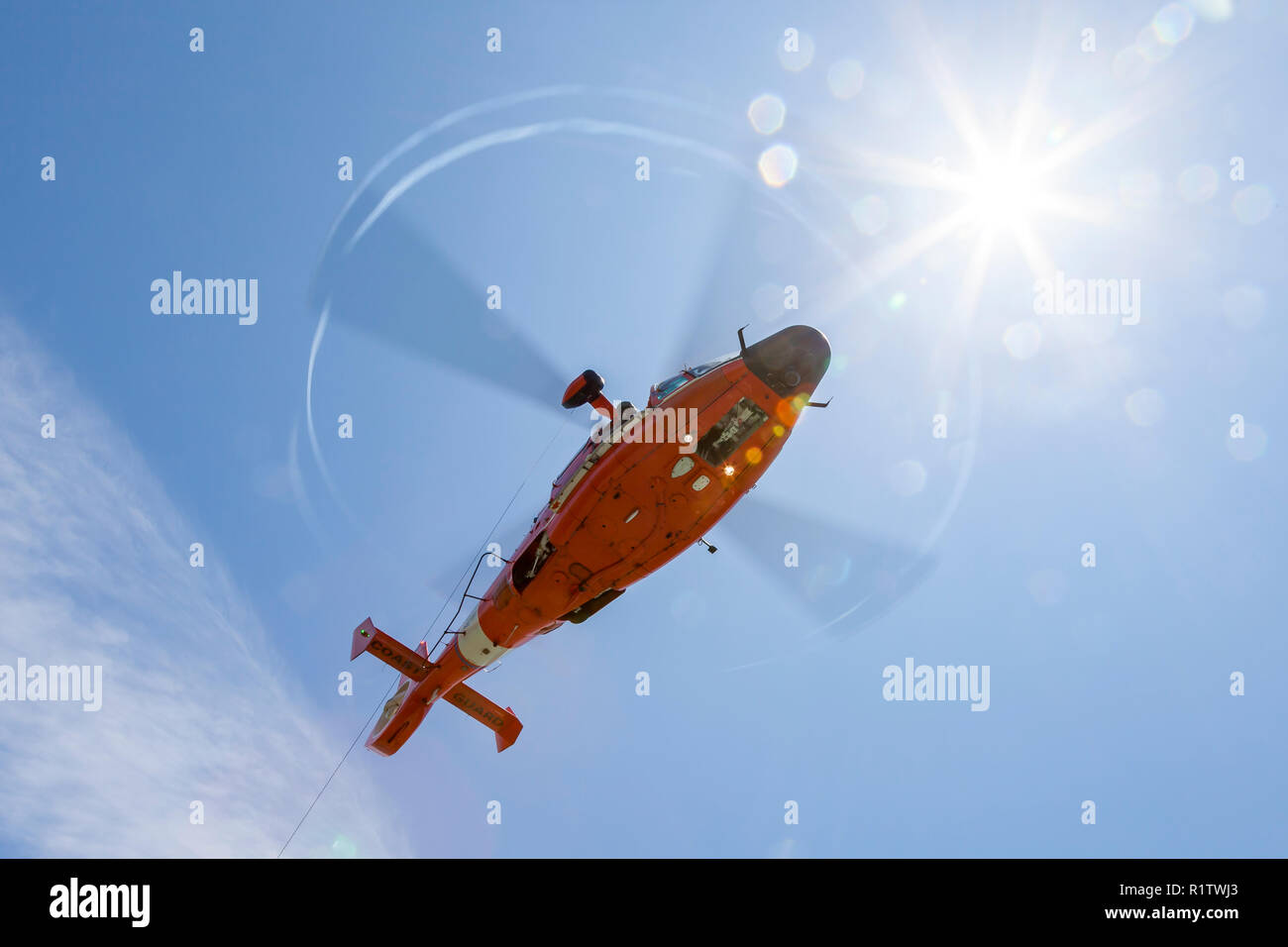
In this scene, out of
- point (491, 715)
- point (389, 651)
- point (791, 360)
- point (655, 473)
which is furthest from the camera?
point (491, 715)

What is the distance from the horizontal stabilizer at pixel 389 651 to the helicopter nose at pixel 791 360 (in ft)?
39.4

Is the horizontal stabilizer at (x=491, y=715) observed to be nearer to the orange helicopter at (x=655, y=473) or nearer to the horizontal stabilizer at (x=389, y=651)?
the horizontal stabilizer at (x=389, y=651)

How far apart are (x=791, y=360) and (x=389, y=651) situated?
12978mm

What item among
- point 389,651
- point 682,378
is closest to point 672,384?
point 682,378

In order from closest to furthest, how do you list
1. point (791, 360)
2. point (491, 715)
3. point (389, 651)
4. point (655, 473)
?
1. point (791, 360)
2. point (655, 473)
3. point (389, 651)
4. point (491, 715)

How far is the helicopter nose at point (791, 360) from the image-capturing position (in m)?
16.9

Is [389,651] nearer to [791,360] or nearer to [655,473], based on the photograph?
[655,473]

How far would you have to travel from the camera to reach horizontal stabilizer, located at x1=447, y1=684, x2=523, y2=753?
23219 mm

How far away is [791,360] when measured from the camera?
1689 centimetres

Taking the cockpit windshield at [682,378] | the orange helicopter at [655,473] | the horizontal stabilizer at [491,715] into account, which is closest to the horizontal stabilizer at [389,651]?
the horizontal stabilizer at [491,715]

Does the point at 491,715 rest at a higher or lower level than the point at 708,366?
lower

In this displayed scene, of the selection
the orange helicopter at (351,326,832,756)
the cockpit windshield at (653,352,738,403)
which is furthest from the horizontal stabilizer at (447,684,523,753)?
the cockpit windshield at (653,352,738,403)

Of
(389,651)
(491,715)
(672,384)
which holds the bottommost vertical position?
(491,715)
